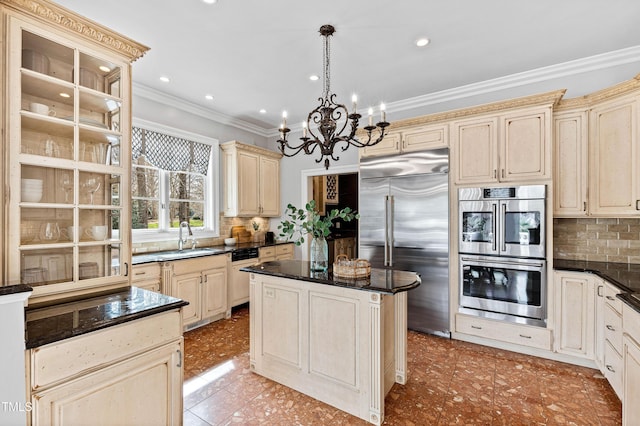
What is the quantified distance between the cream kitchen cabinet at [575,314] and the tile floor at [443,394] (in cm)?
19

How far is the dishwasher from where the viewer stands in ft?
13.6

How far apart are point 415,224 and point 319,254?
156cm

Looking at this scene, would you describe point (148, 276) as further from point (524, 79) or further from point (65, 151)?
point (524, 79)

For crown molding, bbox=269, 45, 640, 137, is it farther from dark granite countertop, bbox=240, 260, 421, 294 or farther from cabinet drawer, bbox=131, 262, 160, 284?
cabinet drawer, bbox=131, 262, 160, 284

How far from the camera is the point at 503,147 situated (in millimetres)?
3119

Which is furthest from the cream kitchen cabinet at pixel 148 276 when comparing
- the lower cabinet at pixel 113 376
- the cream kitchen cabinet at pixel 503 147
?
the cream kitchen cabinet at pixel 503 147

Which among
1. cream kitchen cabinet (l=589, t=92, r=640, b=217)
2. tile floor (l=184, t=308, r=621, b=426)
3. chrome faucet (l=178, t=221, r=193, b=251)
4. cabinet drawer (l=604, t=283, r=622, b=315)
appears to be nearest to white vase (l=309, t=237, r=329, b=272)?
tile floor (l=184, t=308, r=621, b=426)

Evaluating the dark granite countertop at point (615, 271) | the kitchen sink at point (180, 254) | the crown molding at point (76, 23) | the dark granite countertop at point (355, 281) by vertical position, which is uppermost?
the crown molding at point (76, 23)

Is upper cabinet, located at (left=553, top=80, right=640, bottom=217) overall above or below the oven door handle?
above

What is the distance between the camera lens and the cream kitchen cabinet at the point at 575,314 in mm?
2727

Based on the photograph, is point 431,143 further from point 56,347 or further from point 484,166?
point 56,347

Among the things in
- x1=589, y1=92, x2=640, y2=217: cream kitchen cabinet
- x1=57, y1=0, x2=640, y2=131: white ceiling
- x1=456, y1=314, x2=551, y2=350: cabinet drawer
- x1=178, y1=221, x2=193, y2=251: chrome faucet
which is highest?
x1=57, y1=0, x2=640, y2=131: white ceiling

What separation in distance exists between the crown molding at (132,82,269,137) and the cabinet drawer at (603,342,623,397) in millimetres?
5125

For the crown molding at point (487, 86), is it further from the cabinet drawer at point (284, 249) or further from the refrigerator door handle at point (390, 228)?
the cabinet drawer at point (284, 249)
